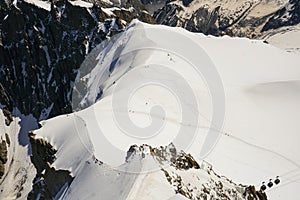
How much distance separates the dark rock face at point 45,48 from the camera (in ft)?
293

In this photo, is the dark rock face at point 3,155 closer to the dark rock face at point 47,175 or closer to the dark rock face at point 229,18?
the dark rock face at point 47,175

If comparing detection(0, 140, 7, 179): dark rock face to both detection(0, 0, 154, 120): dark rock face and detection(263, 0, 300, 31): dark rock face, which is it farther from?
detection(263, 0, 300, 31): dark rock face

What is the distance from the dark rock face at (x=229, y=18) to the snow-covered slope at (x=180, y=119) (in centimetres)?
8182

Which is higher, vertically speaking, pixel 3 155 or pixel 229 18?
pixel 229 18

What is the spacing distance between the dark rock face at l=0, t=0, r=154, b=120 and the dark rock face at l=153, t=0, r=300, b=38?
174ft

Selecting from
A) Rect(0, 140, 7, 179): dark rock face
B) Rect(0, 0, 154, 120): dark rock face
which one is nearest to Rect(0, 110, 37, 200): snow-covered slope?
Rect(0, 140, 7, 179): dark rock face

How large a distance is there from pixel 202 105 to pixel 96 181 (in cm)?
2098

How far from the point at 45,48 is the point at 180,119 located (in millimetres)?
68400

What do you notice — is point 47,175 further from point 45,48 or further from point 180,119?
point 45,48

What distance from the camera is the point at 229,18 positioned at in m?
150

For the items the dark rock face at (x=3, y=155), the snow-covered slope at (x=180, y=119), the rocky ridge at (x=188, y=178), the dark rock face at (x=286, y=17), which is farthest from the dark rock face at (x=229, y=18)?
the rocky ridge at (x=188, y=178)

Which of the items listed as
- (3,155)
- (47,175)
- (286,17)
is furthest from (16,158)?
(286,17)

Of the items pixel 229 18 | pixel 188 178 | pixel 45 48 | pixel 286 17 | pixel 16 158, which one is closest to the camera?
pixel 188 178

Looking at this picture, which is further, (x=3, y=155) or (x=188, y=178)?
(x=3, y=155)
